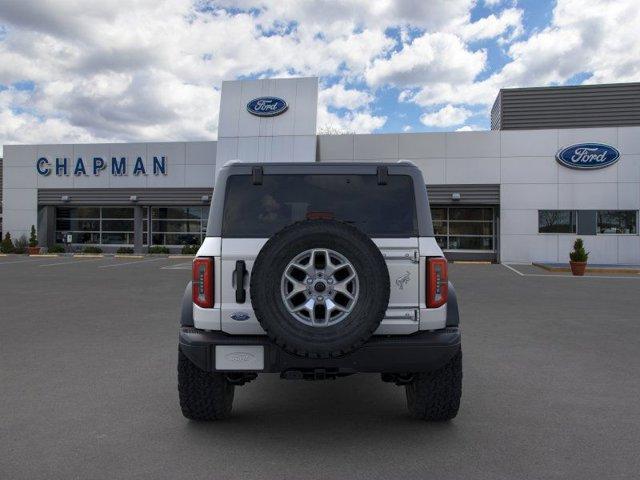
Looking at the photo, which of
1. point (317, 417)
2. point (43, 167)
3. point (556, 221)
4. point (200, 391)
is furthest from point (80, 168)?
point (317, 417)

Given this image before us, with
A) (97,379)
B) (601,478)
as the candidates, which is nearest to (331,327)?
(601,478)

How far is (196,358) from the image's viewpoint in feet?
12.2

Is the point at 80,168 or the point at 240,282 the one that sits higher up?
the point at 80,168

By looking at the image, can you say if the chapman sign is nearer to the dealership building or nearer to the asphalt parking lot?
the dealership building

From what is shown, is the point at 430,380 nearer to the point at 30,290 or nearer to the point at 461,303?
the point at 461,303

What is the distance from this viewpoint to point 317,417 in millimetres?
4434

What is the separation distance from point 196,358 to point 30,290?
37.9 feet

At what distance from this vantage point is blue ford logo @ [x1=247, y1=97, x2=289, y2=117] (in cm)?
2750

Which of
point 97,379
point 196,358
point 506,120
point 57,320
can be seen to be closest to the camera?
point 196,358

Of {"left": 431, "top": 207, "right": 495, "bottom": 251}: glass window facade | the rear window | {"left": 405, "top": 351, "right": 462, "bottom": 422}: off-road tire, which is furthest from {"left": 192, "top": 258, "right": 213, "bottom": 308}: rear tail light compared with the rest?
{"left": 431, "top": 207, "right": 495, "bottom": 251}: glass window facade

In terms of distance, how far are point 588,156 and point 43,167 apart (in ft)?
97.0

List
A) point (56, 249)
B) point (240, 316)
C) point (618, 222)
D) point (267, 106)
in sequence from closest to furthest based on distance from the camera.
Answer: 1. point (240, 316)
2. point (618, 222)
3. point (267, 106)
4. point (56, 249)

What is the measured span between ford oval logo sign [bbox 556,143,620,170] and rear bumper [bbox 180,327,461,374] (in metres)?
24.5

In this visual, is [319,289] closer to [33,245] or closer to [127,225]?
[127,225]
